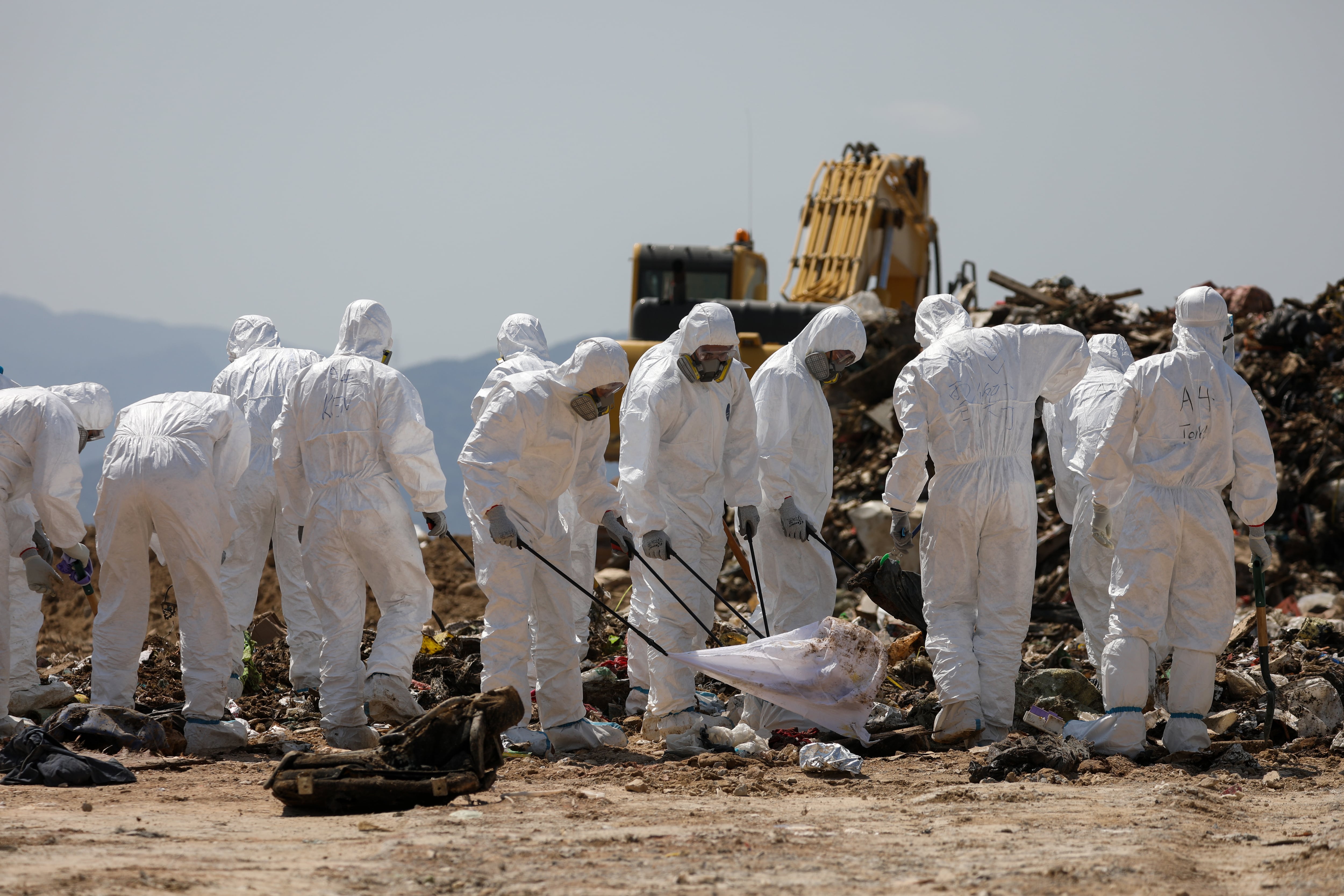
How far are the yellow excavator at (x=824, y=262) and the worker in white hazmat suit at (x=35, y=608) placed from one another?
24.0ft

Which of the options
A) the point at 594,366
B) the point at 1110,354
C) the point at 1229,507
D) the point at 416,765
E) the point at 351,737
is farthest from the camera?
the point at 1229,507

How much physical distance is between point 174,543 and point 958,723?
12.6 ft

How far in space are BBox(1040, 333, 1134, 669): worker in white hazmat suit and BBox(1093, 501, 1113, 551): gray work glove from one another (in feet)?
2.42

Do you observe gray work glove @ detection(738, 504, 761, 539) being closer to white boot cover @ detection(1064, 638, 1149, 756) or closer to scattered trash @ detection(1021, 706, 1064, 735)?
scattered trash @ detection(1021, 706, 1064, 735)

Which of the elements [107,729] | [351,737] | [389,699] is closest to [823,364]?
[389,699]

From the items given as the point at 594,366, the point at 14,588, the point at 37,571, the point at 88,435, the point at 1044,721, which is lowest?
the point at 1044,721

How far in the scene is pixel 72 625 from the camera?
1326cm

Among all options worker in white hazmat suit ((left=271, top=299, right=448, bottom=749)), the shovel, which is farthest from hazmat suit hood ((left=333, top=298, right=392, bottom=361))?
the shovel

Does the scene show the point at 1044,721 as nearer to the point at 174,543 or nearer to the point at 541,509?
the point at 541,509

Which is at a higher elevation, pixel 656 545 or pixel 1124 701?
pixel 656 545

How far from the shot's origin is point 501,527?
5.71 m

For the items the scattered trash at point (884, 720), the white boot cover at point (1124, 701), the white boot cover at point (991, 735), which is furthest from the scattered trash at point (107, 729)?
the white boot cover at point (1124, 701)

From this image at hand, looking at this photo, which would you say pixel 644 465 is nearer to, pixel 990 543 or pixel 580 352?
pixel 580 352

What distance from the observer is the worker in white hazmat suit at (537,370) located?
25.4 ft
